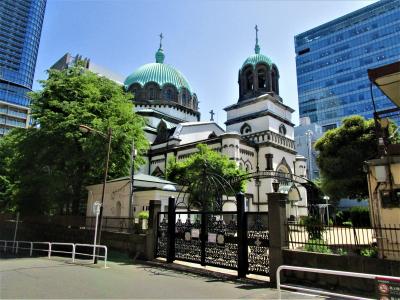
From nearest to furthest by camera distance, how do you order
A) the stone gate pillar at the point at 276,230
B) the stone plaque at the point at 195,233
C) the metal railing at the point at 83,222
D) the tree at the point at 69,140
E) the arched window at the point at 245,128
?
the stone gate pillar at the point at 276,230, the stone plaque at the point at 195,233, the metal railing at the point at 83,222, the tree at the point at 69,140, the arched window at the point at 245,128

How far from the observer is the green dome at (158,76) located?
48531 millimetres

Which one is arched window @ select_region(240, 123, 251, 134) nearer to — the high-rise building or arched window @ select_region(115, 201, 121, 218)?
arched window @ select_region(115, 201, 121, 218)

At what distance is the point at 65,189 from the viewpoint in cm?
2267

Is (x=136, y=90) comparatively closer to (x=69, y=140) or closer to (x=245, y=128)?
(x=245, y=128)

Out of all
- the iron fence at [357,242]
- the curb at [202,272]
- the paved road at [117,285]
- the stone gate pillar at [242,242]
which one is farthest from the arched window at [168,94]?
the iron fence at [357,242]

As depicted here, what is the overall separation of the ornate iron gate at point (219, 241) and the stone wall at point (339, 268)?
3.50 ft

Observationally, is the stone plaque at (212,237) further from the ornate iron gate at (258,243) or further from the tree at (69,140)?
the tree at (69,140)

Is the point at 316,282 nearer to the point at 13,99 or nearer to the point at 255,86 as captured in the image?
the point at 255,86

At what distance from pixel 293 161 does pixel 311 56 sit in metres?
58.3

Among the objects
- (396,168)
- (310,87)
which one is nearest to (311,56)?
(310,87)

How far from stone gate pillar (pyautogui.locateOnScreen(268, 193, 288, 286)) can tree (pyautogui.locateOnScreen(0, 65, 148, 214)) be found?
13.3 metres

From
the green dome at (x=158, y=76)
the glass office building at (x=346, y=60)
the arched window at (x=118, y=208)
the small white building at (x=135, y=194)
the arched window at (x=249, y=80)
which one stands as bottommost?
the arched window at (x=118, y=208)

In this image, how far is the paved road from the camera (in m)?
7.78

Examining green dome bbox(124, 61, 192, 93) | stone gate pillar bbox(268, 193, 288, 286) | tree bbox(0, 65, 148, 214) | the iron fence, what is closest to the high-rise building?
green dome bbox(124, 61, 192, 93)
